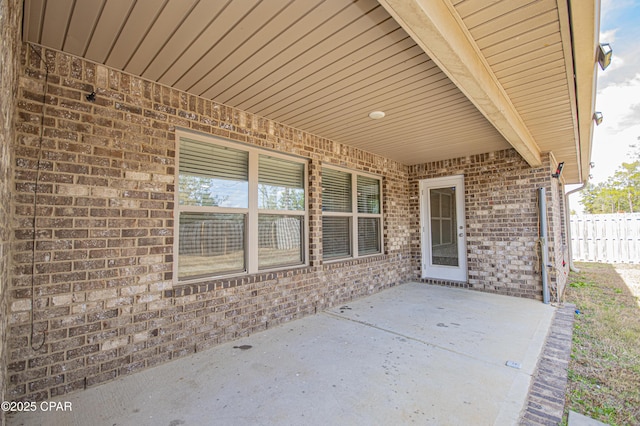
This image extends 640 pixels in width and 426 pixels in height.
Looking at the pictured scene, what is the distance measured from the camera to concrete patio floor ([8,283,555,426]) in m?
1.93

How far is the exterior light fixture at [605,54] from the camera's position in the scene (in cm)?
227

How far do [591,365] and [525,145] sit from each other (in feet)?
8.75

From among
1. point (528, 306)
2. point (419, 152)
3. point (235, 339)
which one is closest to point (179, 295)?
point (235, 339)

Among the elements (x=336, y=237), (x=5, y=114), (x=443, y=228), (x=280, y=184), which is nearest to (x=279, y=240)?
(x=280, y=184)

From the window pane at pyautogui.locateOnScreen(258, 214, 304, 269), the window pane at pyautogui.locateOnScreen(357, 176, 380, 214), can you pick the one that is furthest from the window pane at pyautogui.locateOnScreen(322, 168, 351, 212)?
the window pane at pyautogui.locateOnScreen(258, 214, 304, 269)

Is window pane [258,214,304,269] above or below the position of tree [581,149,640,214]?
below

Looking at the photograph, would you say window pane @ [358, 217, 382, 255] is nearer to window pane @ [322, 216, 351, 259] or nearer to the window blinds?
window pane @ [322, 216, 351, 259]

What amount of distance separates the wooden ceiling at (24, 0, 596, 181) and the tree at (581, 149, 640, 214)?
22.9 metres

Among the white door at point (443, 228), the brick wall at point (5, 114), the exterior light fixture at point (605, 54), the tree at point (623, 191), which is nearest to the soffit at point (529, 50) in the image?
the exterior light fixture at point (605, 54)

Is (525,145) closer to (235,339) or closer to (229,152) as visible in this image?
(229,152)

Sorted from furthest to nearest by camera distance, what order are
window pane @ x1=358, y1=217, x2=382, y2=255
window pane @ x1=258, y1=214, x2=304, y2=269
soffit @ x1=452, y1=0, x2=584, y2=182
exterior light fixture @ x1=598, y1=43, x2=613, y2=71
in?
window pane @ x1=358, y1=217, x2=382, y2=255 < window pane @ x1=258, y1=214, x2=304, y2=269 < exterior light fixture @ x1=598, y1=43, x2=613, y2=71 < soffit @ x1=452, y1=0, x2=584, y2=182

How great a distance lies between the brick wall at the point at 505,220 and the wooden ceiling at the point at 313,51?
1606mm

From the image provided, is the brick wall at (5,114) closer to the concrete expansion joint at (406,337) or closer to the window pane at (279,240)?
the window pane at (279,240)

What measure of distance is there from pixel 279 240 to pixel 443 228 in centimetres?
392
